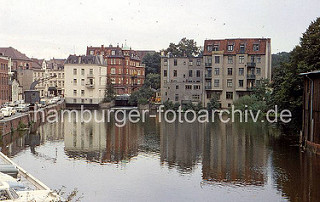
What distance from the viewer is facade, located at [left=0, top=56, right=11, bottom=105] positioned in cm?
6025

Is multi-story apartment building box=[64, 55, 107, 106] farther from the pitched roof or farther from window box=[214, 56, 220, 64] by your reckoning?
window box=[214, 56, 220, 64]

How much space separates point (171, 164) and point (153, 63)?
70448 mm

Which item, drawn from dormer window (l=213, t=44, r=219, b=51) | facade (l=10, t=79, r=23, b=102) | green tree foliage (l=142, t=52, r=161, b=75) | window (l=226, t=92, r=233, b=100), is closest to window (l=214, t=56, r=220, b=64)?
dormer window (l=213, t=44, r=219, b=51)

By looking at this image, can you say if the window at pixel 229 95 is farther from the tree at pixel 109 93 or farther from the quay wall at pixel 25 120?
the quay wall at pixel 25 120

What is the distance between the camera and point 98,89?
253ft

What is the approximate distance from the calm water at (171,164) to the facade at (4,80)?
21953mm

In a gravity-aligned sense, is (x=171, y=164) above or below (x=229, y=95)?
below

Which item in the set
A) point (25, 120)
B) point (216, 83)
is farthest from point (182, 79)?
point (25, 120)

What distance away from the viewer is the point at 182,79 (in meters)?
69.2

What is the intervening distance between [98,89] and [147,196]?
59616mm

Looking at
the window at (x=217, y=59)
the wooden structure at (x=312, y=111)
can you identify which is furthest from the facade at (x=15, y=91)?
Answer: the wooden structure at (x=312, y=111)

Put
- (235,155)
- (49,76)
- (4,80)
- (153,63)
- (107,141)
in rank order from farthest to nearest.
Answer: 1. (49,76)
2. (153,63)
3. (4,80)
4. (107,141)
5. (235,155)

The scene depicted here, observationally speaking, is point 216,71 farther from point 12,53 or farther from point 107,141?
point 12,53

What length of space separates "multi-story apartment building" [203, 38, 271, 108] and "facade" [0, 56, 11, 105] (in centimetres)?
2763
